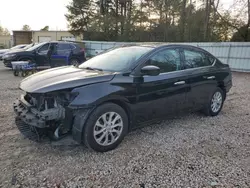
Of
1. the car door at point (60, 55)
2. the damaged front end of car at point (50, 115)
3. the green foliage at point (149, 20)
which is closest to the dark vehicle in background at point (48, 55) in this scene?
the car door at point (60, 55)

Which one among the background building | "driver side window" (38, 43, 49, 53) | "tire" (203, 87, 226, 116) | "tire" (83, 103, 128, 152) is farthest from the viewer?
the background building

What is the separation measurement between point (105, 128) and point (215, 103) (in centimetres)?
275

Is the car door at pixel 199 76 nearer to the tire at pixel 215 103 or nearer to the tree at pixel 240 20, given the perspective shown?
the tire at pixel 215 103

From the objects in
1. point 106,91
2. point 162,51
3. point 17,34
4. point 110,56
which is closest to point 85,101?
point 106,91

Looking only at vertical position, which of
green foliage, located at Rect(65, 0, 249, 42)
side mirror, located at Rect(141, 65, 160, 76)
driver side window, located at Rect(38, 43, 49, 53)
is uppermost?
green foliage, located at Rect(65, 0, 249, 42)

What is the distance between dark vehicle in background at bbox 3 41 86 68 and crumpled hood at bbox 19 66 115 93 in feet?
25.5

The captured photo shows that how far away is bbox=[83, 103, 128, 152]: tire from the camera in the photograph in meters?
2.80

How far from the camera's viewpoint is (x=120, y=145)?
126 inches

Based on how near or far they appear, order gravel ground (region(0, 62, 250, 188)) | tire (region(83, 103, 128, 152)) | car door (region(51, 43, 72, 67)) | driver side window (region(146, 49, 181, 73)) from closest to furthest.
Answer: gravel ground (region(0, 62, 250, 188)), tire (region(83, 103, 128, 152)), driver side window (region(146, 49, 181, 73)), car door (region(51, 43, 72, 67))

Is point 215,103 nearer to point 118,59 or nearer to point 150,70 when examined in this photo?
point 150,70

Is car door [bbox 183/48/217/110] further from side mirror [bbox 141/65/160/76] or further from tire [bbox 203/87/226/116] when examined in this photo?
side mirror [bbox 141/65/160/76]

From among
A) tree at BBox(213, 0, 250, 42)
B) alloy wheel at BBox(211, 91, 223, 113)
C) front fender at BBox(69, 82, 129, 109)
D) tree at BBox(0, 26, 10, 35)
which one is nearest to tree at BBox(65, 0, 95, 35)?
tree at BBox(213, 0, 250, 42)

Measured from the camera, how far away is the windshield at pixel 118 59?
11.0ft

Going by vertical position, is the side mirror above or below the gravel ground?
above
